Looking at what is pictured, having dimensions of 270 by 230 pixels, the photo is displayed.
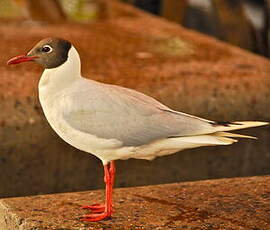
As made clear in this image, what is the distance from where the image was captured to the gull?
3.10 metres

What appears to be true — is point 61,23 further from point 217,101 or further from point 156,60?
point 217,101

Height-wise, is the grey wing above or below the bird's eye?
below

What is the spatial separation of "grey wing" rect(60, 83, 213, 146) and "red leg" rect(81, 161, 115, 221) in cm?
18

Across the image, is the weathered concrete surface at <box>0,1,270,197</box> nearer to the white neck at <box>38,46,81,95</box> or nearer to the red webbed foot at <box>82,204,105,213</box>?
the red webbed foot at <box>82,204,105,213</box>

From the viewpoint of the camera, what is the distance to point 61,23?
21.6 feet

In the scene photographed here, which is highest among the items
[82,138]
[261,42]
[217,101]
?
[82,138]

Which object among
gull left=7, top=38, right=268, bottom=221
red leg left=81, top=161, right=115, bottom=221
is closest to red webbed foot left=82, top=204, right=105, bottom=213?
red leg left=81, top=161, right=115, bottom=221

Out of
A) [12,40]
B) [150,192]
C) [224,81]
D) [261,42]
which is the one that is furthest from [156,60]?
[150,192]

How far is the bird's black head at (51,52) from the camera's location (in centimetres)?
308

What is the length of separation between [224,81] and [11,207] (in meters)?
1.89

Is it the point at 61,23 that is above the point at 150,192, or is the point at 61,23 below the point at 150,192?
below

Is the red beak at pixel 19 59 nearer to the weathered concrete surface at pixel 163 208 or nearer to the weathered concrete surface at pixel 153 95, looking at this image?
the weathered concrete surface at pixel 163 208

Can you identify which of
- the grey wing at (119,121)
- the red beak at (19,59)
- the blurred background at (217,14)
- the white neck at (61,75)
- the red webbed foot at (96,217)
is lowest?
the blurred background at (217,14)

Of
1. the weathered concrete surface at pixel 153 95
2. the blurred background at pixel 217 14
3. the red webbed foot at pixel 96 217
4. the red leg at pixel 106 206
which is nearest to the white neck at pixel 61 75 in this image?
the red leg at pixel 106 206
